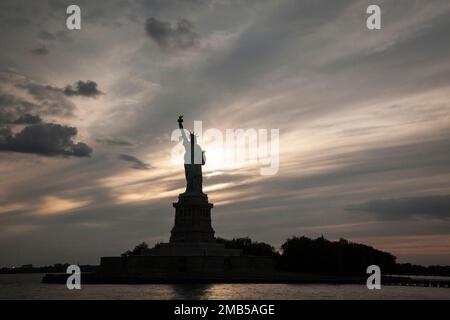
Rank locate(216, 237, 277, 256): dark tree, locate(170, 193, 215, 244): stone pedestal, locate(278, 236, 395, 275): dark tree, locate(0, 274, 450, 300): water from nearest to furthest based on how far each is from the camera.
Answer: locate(0, 274, 450, 300): water, locate(170, 193, 215, 244): stone pedestal, locate(278, 236, 395, 275): dark tree, locate(216, 237, 277, 256): dark tree

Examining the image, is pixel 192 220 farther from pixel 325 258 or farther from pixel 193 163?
pixel 325 258

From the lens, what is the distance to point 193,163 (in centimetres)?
9506

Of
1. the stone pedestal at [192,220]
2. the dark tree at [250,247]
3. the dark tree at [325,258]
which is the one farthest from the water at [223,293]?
the dark tree at [250,247]

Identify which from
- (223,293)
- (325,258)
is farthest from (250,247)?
(223,293)

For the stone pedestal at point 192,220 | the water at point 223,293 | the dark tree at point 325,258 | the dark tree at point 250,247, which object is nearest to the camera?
the water at point 223,293

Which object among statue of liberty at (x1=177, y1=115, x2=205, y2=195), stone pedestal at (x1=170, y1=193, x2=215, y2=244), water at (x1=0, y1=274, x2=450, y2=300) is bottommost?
water at (x1=0, y1=274, x2=450, y2=300)

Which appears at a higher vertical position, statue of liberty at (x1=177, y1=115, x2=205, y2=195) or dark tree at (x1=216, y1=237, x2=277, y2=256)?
statue of liberty at (x1=177, y1=115, x2=205, y2=195)

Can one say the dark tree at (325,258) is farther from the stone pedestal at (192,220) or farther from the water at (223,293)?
the water at (223,293)

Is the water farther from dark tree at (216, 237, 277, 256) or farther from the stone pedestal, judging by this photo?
dark tree at (216, 237, 277, 256)

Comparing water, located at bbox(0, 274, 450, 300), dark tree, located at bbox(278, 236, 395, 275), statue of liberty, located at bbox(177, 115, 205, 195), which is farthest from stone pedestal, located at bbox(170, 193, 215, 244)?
water, located at bbox(0, 274, 450, 300)

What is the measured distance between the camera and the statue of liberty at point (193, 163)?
309ft

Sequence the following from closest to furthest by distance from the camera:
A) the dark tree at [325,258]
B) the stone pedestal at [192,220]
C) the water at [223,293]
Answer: the water at [223,293], the stone pedestal at [192,220], the dark tree at [325,258]

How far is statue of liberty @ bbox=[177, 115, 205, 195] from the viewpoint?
94.3 m
